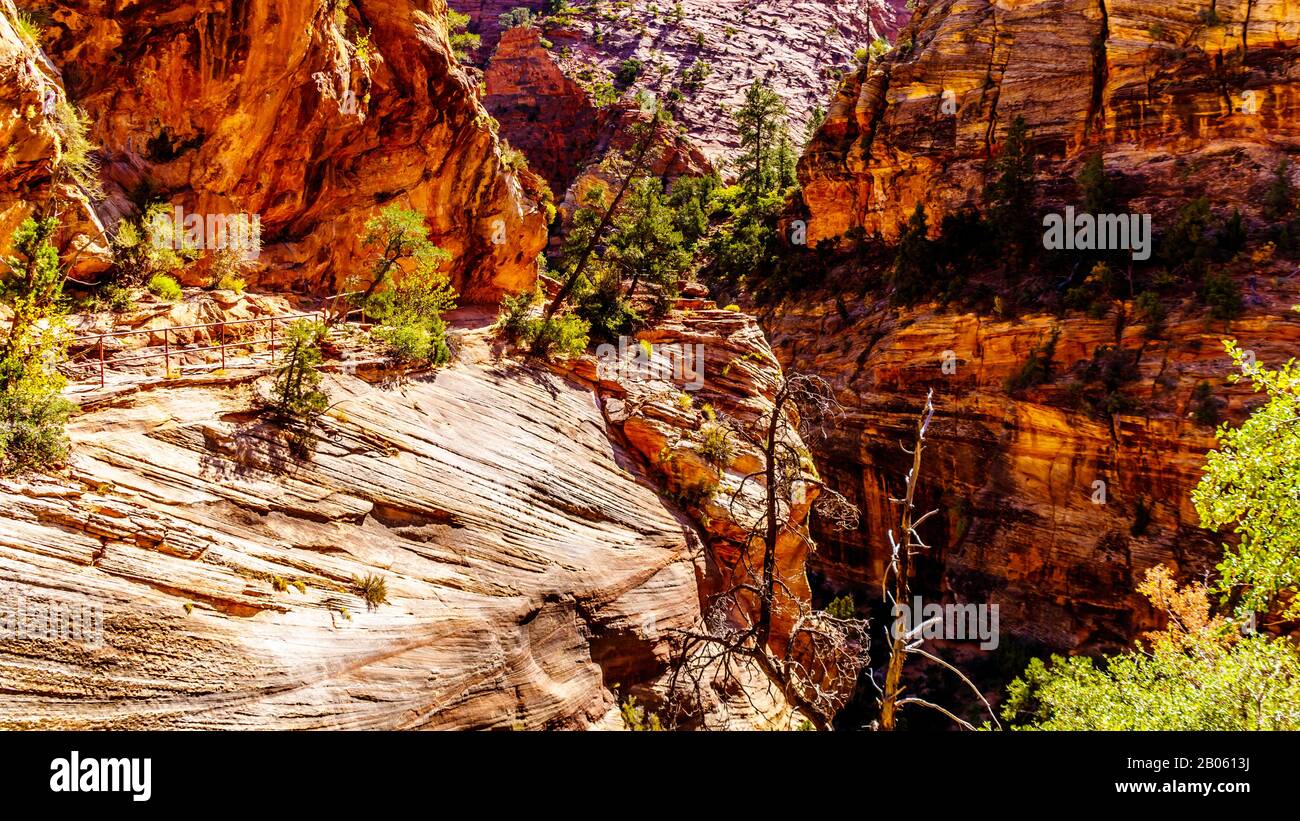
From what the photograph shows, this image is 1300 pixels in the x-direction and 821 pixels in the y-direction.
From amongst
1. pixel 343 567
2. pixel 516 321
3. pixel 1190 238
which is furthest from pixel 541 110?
pixel 343 567

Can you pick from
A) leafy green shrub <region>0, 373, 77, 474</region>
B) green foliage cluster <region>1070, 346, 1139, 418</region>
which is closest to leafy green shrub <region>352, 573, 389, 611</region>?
leafy green shrub <region>0, 373, 77, 474</region>

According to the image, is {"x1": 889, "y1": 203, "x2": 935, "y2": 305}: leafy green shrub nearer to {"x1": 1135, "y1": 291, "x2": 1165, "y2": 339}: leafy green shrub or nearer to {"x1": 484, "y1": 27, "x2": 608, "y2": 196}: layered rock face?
{"x1": 1135, "y1": 291, "x2": 1165, "y2": 339}: leafy green shrub

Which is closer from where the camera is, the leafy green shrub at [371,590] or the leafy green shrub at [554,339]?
the leafy green shrub at [371,590]

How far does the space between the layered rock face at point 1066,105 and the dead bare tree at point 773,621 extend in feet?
92.5

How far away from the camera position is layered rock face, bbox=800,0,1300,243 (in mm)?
32594

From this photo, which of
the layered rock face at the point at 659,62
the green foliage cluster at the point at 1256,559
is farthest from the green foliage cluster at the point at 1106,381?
the layered rock face at the point at 659,62

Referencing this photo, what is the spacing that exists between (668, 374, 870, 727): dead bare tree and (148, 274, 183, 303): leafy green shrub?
1269 cm

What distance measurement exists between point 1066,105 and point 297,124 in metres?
37.7

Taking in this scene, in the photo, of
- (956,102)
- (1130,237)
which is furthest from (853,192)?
(1130,237)

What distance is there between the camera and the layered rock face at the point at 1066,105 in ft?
107

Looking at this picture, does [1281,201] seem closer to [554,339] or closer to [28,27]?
[554,339]

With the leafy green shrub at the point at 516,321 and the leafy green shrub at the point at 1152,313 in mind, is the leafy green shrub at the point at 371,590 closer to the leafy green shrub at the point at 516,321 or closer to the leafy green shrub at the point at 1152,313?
the leafy green shrub at the point at 516,321

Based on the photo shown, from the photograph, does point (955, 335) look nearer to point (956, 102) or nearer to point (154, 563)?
point (956, 102)
